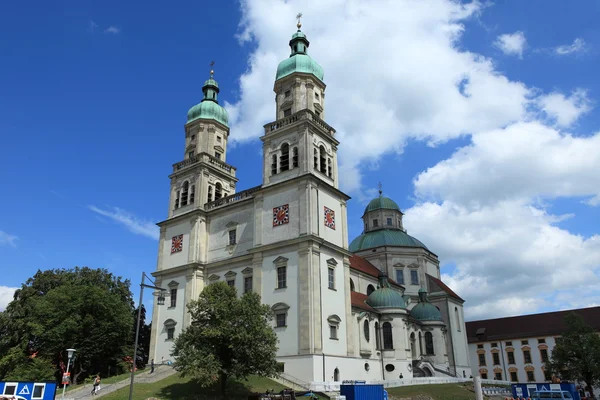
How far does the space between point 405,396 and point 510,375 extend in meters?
48.0

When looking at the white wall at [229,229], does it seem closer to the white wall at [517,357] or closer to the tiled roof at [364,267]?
the tiled roof at [364,267]

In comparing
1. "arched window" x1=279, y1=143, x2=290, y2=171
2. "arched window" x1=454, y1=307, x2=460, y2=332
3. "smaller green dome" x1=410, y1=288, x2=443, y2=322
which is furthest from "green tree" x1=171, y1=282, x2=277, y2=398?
"arched window" x1=454, y1=307, x2=460, y2=332

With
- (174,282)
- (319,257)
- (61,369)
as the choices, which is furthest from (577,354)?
(61,369)

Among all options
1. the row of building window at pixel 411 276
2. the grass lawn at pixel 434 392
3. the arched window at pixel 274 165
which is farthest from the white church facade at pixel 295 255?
the grass lawn at pixel 434 392

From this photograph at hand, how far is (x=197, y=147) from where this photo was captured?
56.0 m

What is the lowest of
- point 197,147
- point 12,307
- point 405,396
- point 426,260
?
point 405,396

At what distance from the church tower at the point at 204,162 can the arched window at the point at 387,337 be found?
22.7 m

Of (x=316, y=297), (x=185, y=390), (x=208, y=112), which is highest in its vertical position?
(x=208, y=112)

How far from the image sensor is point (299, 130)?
4547 cm

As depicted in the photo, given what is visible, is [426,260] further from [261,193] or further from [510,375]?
[261,193]

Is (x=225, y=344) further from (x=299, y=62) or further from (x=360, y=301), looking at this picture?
(x=299, y=62)

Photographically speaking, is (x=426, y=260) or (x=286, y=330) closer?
(x=286, y=330)

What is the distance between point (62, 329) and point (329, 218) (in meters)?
28.0

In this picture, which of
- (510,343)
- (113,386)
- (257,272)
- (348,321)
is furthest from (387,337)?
(510,343)
